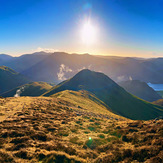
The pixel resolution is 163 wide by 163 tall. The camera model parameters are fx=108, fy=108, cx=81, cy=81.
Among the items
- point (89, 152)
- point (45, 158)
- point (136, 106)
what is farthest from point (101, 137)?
point (136, 106)

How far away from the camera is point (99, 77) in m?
160

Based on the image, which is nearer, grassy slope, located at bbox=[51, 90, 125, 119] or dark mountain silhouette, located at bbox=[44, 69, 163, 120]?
grassy slope, located at bbox=[51, 90, 125, 119]

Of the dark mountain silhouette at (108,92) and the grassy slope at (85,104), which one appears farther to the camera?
the dark mountain silhouette at (108,92)

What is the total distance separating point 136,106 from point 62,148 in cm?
12720

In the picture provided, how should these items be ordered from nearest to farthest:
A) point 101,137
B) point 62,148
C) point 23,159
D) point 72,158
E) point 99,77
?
point 23,159
point 72,158
point 62,148
point 101,137
point 99,77

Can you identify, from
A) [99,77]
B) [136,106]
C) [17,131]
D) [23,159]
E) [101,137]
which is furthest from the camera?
[99,77]

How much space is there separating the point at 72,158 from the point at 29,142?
238 inches

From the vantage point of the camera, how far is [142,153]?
37.5 feet

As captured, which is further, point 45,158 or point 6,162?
point 45,158

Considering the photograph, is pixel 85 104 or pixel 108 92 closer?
pixel 85 104

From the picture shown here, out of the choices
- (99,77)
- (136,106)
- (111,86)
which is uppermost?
(99,77)

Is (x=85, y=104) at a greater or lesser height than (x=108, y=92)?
greater

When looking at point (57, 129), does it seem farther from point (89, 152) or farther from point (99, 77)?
point (99, 77)

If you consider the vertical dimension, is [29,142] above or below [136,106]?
above
